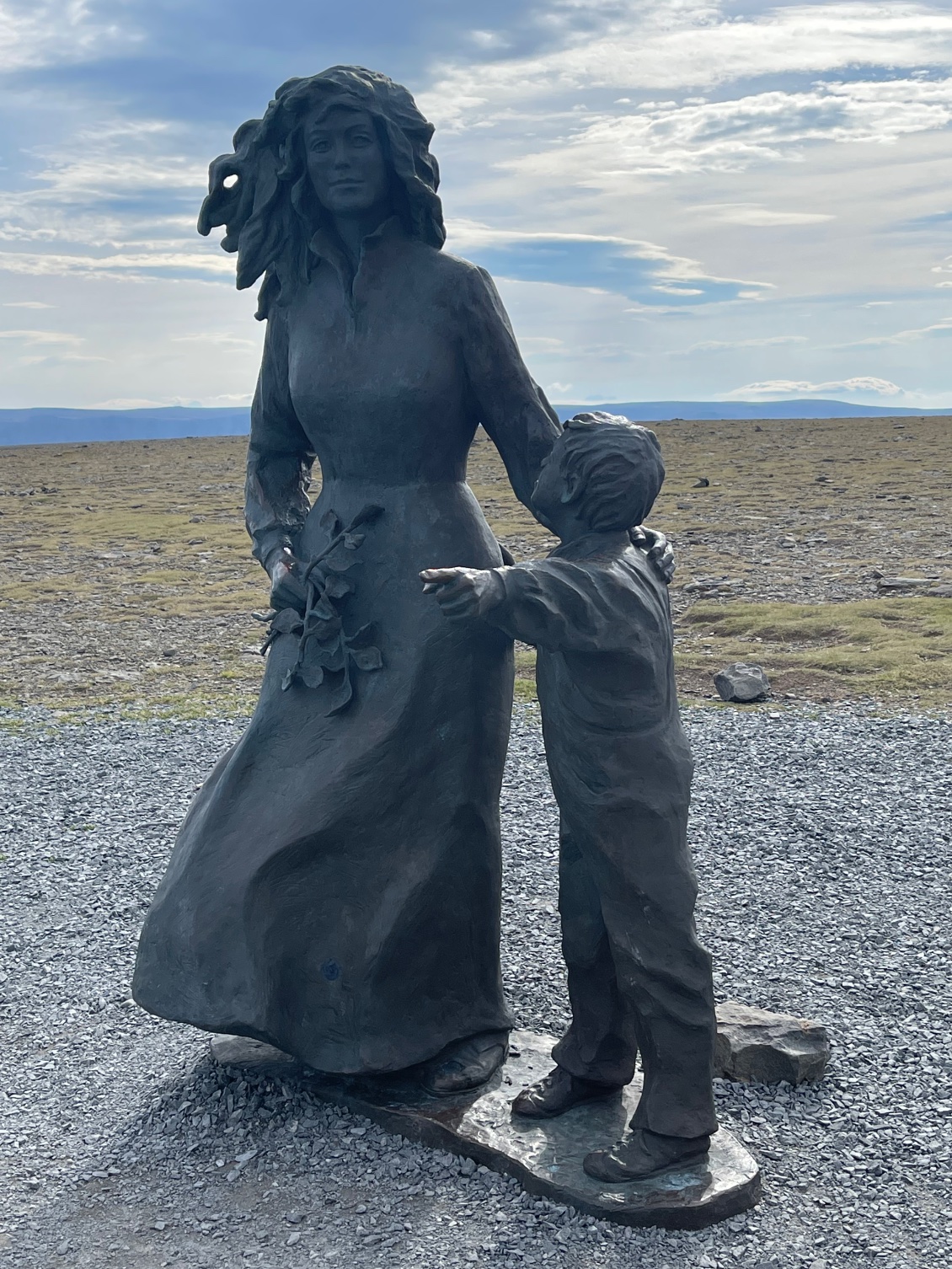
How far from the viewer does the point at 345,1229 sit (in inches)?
173

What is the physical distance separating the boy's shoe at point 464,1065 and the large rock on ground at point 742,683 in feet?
21.8

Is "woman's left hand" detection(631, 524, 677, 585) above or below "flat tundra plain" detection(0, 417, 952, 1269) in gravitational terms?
above

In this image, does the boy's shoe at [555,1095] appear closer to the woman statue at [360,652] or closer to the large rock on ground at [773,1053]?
the woman statue at [360,652]

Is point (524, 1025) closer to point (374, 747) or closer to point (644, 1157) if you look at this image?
point (644, 1157)

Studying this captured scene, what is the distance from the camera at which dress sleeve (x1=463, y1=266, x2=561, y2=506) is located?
4.64 meters

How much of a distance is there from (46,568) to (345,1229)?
1889cm

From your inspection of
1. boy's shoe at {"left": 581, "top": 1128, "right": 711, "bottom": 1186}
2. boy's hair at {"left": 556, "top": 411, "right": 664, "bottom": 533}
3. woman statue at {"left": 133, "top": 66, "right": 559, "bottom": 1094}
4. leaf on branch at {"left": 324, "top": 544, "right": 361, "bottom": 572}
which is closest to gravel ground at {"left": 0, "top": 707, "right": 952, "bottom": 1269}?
boy's shoe at {"left": 581, "top": 1128, "right": 711, "bottom": 1186}

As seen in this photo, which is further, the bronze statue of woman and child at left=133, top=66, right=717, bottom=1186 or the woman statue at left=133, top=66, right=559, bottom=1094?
the woman statue at left=133, top=66, right=559, bottom=1094

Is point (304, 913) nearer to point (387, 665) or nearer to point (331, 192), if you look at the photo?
point (387, 665)

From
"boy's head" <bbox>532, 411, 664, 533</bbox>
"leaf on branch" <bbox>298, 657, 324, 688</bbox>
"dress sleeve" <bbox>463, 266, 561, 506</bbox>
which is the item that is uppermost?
"dress sleeve" <bbox>463, 266, 561, 506</bbox>

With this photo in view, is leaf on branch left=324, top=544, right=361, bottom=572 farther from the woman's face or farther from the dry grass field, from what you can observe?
the dry grass field

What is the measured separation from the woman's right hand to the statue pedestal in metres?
1.84

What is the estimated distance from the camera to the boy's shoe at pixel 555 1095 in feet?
15.5

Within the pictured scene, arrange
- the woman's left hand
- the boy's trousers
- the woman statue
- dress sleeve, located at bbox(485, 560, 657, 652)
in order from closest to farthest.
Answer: dress sleeve, located at bbox(485, 560, 657, 652) < the boy's trousers < the woman's left hand < the woman statue
